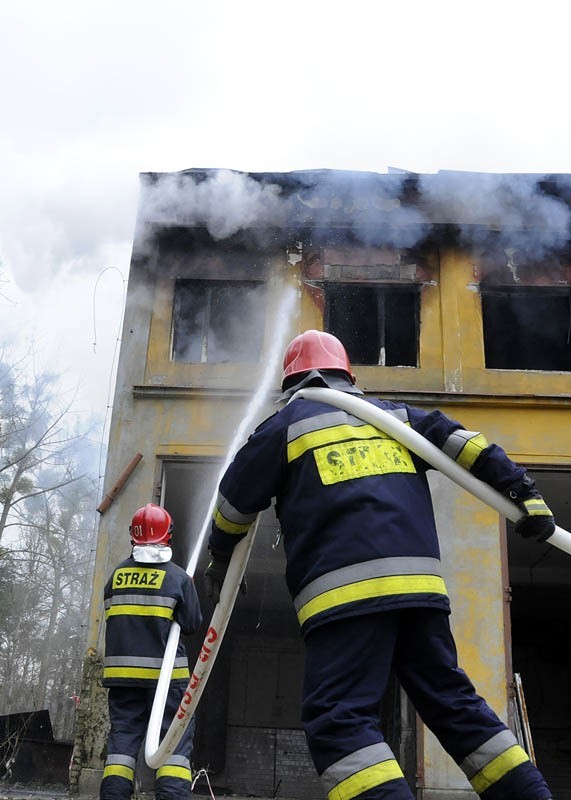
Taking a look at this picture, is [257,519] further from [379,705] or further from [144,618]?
[144,618]

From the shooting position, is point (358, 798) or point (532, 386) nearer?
point (358, 798)

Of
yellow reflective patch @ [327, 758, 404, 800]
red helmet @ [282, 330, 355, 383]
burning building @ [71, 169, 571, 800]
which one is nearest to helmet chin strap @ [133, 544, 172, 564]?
red helmet @ [282, 330, 355, 383]

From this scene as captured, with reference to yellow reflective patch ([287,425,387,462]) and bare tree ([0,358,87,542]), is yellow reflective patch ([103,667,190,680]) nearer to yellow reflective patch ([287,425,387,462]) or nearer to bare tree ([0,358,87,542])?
yellow reflective patch ([287,425,387,462])

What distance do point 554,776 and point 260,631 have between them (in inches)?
240

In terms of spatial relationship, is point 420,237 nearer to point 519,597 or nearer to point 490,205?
point 490,205

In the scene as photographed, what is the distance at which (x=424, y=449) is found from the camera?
274 centimetres

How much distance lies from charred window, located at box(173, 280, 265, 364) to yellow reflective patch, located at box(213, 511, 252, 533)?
246 inches

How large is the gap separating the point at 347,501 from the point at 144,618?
2.57 m

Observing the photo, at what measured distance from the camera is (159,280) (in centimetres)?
952

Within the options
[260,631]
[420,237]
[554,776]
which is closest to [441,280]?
[420,237]

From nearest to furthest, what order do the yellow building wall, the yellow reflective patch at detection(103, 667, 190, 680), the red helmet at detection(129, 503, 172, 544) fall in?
the yellow reflective patch at detection(103, 667, 190, 680)
the red helmet at detection(129, 503, 172, 544)
the yellow building wall

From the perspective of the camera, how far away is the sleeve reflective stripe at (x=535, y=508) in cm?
257

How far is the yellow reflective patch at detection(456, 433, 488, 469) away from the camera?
266cm

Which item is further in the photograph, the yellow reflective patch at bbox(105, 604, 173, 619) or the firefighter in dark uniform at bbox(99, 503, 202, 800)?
the yellow reflective patch at bbox(105, 604, 173, 619)
